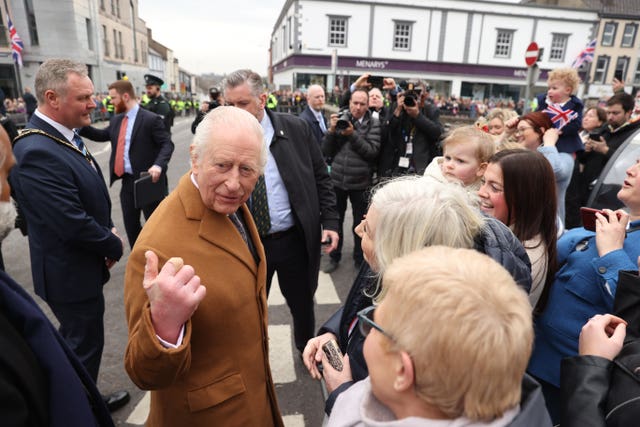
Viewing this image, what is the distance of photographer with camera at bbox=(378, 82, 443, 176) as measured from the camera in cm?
451

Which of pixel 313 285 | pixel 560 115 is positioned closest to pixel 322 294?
pixel 313 285

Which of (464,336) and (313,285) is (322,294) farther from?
(464,336)

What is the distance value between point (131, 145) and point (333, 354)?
3.81 metres

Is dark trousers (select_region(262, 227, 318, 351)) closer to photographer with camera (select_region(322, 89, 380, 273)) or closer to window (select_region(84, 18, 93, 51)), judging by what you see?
photographer with camera (select_region(322, 89, 380, 273))

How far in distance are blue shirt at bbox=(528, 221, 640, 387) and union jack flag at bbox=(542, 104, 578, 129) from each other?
8.77 feet

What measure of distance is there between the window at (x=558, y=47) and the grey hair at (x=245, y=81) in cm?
4008

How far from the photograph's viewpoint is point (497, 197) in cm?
192

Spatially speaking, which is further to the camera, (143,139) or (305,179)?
(143,139)

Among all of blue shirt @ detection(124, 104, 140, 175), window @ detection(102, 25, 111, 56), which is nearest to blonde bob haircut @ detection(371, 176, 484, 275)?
blue shirt @ detection(124, 104, 140, 175)

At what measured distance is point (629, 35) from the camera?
3388 cm

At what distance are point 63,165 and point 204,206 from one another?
1.14m

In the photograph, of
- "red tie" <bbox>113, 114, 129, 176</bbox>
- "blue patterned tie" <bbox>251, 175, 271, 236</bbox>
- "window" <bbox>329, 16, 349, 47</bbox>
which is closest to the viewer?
"blue patterned tie" <bbox>251, 175, 271, 236</bbox>

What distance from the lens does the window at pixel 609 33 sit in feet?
111

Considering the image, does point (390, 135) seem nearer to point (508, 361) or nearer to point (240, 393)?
point (240, 393)
